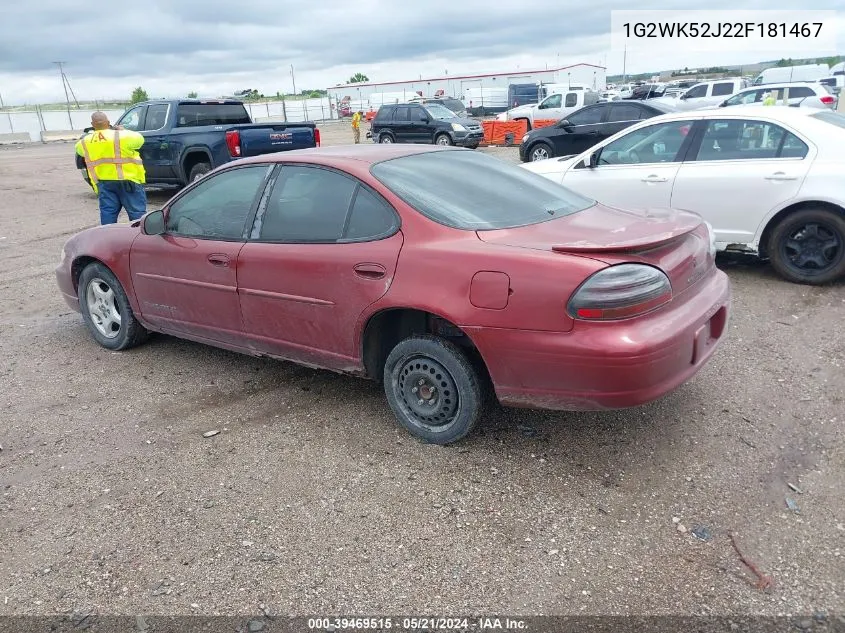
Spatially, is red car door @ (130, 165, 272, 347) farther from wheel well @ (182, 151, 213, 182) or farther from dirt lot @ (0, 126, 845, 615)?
wheel well @ (182, 151, 213, 182)

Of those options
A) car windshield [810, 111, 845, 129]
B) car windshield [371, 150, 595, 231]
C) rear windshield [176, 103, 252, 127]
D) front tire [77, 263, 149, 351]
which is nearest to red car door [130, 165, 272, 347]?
front tire [77, 263, 149, 351]

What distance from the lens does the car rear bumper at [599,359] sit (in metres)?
2.87

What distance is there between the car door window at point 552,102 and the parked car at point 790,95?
6.81m

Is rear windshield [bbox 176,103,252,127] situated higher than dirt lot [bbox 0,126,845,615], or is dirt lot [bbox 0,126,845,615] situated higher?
rear windshield [bbox 176,103,252,127]

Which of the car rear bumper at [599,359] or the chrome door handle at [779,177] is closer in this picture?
the car rear bumper at [599,359]

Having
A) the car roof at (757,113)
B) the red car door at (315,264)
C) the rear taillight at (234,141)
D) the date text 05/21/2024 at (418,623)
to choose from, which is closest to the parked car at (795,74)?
the rear taillight at (234,141)

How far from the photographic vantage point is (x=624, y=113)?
45.1ft

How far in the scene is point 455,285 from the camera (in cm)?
316

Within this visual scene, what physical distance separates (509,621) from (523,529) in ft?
1.73

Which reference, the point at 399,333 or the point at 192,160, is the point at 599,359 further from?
the point at 192,160

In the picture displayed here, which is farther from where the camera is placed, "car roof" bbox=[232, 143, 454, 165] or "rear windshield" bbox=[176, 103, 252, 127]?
"rear windshield" bbox=[176, 103, 252, 127]

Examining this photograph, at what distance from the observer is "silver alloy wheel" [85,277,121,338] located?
5.07 metres

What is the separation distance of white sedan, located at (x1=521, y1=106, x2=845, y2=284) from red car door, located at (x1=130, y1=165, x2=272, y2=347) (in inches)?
142

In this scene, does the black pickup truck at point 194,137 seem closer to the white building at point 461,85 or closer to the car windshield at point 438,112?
the car windshield at point 438,112
